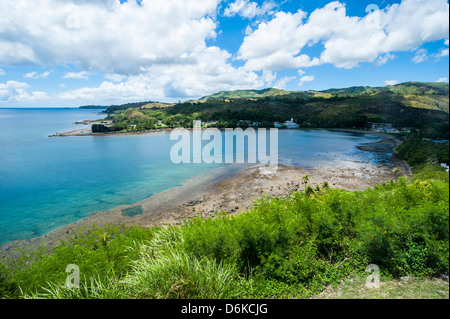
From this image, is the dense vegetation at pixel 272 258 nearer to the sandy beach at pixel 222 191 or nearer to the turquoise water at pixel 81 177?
the sandy beach at pixel 222 191

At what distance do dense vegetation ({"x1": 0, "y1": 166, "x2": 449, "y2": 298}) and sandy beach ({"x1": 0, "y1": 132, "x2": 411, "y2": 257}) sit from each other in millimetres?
7809

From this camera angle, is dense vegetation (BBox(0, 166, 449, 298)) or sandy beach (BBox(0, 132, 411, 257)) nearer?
dense vegetation (BBox(0, 166, 449, 298))

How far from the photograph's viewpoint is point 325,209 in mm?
8102

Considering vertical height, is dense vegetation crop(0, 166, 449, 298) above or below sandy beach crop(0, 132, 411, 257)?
above

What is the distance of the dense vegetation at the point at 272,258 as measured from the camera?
196 inches

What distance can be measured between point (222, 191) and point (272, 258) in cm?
1958

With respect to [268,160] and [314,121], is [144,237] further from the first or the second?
[314,121]

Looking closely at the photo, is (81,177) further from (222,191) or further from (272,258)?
(272,258)

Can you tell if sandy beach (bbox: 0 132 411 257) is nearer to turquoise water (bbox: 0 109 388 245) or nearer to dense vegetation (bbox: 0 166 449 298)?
turquoise water (bbox: 0 109 388 245)

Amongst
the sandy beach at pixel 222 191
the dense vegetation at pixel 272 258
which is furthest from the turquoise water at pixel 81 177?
the dense vegetation at pixel 272 258

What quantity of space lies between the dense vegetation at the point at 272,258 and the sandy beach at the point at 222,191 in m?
7.81

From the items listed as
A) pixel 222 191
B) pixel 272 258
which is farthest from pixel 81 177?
pixel 272 258

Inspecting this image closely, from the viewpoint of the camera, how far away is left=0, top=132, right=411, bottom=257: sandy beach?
1880 centimetres

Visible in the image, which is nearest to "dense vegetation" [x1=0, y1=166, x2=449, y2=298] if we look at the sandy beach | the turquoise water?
the sandy beach
